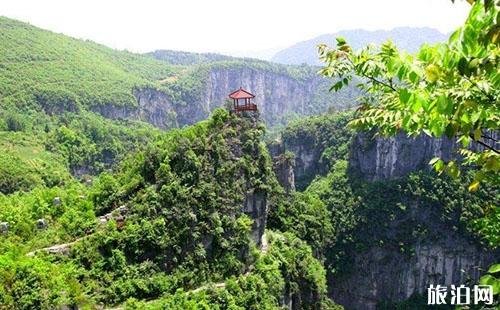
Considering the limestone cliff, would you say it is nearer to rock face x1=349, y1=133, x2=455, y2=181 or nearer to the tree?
rock face x1=349, y1=133, x2=455, y2=181

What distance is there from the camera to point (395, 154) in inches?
2729

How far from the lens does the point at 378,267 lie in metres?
61.9

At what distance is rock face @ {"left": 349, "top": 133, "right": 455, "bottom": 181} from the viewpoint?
224 ft

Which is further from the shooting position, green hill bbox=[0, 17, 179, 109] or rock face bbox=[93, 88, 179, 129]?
rock face bbox=[93, 88, 179, 129]

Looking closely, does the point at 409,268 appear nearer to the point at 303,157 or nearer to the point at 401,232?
A: the point at 401,232

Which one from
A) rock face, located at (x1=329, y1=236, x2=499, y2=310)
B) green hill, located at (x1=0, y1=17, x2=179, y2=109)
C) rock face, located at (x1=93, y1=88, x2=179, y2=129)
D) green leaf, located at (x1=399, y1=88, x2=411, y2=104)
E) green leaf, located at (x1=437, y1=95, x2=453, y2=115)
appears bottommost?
rock face, located at (x1=329, y1=236, x2=499, y2=310)

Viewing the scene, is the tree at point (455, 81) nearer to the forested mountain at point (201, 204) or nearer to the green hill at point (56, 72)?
the forested mountain at point (201, 204)

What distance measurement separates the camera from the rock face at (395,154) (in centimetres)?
6819

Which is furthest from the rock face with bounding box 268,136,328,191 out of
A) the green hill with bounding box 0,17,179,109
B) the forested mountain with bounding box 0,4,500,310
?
the green hill with bounding box 0,17,179,109

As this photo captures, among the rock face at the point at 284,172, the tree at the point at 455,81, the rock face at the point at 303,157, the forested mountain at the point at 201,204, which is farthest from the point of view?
the rock face at the point at 303,157

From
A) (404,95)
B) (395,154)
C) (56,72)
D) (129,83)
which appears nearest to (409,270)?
(395,154)

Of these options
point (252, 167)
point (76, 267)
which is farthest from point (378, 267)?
point (76, 267)

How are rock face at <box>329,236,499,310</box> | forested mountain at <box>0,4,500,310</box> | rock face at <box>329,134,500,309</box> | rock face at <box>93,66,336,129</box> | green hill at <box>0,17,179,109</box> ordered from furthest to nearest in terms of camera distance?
rock face at <box>93,66,336,129</box>, green hill at <box>0,17,179,109</box>, rock face at <box>329,236,499,310</box>, rock face at <box>329,134,500,309</box>, forested mountain at <box>0,4,500,310</box>

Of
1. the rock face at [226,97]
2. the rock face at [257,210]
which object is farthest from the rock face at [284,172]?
the rock face at [226,97]
